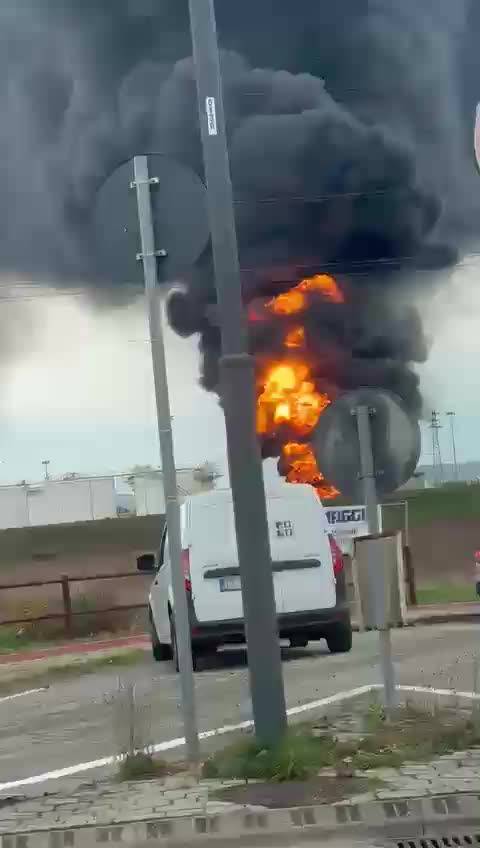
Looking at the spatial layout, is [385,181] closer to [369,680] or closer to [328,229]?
[328,229]

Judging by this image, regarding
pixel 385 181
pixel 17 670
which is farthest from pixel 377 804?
pixel 385 181

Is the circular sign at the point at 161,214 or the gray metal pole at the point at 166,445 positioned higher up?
the circular sign at the point at 161,214

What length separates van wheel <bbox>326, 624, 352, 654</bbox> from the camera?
12.1 m

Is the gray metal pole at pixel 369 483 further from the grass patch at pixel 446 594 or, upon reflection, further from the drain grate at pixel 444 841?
the grass patch at pixel 446 594

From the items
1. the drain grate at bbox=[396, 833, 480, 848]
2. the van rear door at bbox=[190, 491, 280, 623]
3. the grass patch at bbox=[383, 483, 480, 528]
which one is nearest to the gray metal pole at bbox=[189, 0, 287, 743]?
the drain grate at bbox=[396, 833, 480, 848]

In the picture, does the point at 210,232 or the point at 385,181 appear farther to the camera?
the point at 385,181

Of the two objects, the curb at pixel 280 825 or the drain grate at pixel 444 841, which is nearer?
the drain grate at pixel 444 841

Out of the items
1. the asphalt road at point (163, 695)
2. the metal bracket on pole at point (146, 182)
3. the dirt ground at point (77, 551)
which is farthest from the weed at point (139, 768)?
the dirt ground at point (77, 551)

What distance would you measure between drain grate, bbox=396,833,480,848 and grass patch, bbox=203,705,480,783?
0.82 m

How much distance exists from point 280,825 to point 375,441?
2.94 metres

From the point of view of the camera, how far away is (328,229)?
1651 inches

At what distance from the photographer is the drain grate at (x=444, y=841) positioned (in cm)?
481

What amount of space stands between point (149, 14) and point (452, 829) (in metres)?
39.8

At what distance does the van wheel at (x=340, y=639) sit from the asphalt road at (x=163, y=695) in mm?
122
